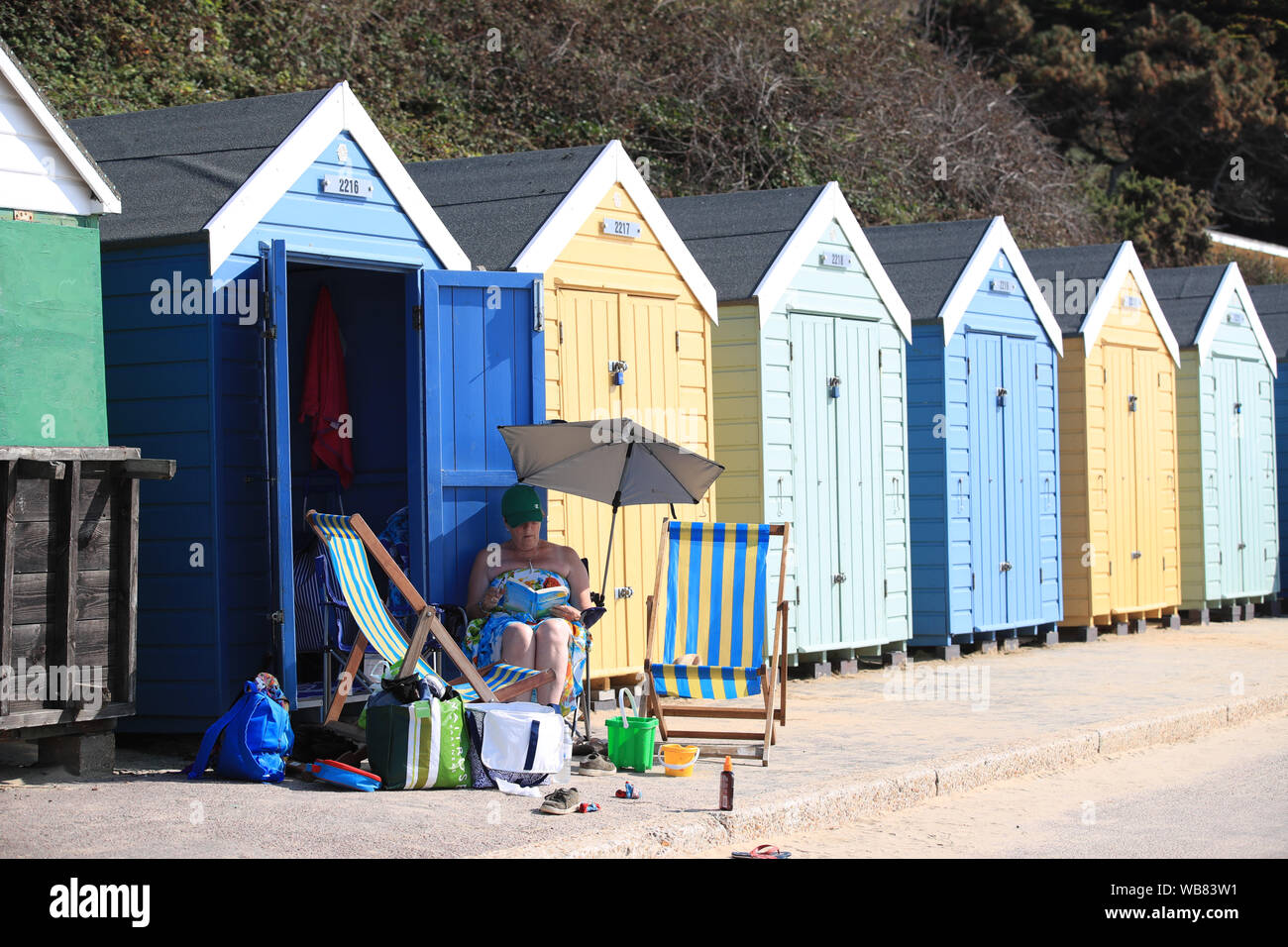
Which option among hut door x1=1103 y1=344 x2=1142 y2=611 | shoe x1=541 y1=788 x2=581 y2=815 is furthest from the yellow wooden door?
hut door x1=1103 y1=344 x2=1142 y2=611

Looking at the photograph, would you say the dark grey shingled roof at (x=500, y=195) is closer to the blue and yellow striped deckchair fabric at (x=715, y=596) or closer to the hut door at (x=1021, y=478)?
the blue and yellow striped deckchair fabric at (x=715, y=596)

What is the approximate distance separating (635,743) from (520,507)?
132cm

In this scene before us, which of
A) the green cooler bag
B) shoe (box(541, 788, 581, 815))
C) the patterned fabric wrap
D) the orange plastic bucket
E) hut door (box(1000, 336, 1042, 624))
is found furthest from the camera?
hut door (box(1000, 336, 1042, 624))

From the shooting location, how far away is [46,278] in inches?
275

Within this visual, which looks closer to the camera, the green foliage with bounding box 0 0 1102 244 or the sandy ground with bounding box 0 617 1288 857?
the sandy ground with bounding box 0 617 1288 857

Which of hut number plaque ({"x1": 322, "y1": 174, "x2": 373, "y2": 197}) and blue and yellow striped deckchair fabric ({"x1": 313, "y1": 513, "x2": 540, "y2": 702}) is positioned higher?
hut number plaque ({"x1": 322, "y1": 174, "x2": 373, "y2": 197})

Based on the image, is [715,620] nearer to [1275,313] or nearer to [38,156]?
[38,156]

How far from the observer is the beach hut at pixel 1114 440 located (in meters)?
14.7

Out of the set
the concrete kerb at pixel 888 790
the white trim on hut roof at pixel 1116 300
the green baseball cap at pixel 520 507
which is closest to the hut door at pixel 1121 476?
the white trim on hut roof at pixel 1116 300

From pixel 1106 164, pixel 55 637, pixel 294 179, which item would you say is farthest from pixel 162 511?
pixel 1106 164

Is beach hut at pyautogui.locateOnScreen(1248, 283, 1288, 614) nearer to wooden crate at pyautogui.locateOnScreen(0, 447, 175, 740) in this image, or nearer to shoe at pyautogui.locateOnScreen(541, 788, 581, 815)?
shoe at pyautogui.locateOnScreen(541, 788, 581, 815)

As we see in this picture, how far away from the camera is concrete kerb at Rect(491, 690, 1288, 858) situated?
19.3 feet

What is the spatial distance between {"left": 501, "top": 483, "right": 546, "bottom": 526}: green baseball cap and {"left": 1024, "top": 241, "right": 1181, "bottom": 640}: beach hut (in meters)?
7.79

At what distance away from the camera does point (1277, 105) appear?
103ft
